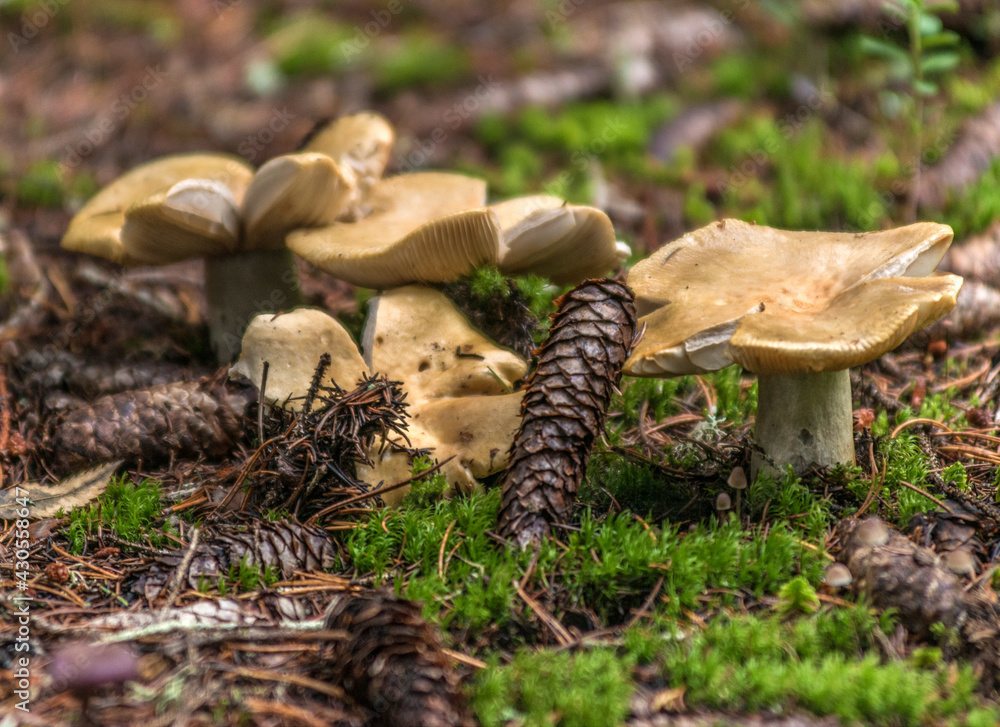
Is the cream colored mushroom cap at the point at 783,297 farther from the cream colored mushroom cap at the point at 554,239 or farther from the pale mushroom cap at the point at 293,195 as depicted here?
the pale mushroom cap at the point at 293,195

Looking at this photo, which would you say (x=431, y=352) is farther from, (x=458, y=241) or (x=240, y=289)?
(x=240, y=289)

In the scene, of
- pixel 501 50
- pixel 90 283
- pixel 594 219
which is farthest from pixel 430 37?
pixel 594 219

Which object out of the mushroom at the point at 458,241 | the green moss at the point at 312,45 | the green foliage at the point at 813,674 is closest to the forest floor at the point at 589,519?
the green foliage at the point at 813,674

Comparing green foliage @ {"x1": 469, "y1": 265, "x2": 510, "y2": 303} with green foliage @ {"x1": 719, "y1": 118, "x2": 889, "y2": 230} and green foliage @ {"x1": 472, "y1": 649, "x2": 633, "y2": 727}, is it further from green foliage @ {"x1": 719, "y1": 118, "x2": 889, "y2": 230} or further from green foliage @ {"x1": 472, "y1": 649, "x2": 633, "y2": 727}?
green foliage @ {"x1": 719, "y1": 118, "x2": 889, "y2": 230}

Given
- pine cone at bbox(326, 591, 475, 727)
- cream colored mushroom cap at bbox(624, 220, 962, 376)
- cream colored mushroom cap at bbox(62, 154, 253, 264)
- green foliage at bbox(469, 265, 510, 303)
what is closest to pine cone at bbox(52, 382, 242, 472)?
cream colored mushroom cap at bbox(62, 154, 253, 264)

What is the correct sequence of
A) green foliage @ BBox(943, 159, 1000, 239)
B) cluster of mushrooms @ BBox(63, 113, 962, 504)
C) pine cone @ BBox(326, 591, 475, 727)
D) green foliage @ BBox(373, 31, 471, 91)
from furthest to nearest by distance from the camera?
green foliage @ BBox(373, 31, 471, 91)
green foliage @ BBox(943, 159, 1000, 239)
cluster of mushrooms @ BBox(63, 113, 962, 504)
pine cone @ BBox(326, 591, 475, 727)

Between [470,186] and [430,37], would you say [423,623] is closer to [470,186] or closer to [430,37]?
[470,186]
